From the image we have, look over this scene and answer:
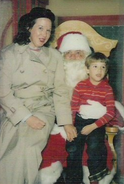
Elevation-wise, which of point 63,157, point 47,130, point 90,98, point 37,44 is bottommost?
point 63,157

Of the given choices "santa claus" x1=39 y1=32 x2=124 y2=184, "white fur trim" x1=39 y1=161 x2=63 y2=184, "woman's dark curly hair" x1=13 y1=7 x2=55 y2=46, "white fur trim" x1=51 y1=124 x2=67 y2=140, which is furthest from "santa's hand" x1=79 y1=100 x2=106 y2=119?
"woman's dark curly hair" x1=13 y1=7 x2=55 y2=46

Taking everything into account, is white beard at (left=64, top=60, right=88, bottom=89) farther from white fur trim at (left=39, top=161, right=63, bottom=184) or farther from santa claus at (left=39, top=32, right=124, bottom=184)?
white fur trim at (left=39, top=161, right=63, bottom=184)

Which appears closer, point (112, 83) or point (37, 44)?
point (37, 44)

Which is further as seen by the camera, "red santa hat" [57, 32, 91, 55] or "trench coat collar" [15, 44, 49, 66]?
"red santa hat" [57, 32, 91, 55]

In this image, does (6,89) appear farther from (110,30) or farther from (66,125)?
(110,30)

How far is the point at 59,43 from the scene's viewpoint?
50.4 inches

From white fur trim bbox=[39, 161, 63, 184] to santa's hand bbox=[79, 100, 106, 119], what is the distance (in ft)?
0.73

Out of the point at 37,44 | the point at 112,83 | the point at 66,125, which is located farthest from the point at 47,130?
the point at 112,83

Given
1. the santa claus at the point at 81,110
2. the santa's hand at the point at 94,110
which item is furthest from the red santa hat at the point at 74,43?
the santa's hand at the point at 94,110

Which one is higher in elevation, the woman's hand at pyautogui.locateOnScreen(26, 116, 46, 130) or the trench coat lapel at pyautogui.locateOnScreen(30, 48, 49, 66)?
the trench coat lapel at pyautogui.locateOnScreen(30, 48, 49, 66)

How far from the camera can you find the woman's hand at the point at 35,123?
1.05 m

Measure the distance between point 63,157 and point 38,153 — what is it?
0.12 meters

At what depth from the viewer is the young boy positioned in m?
1.09

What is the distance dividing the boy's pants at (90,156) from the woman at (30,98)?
5 centimetres
